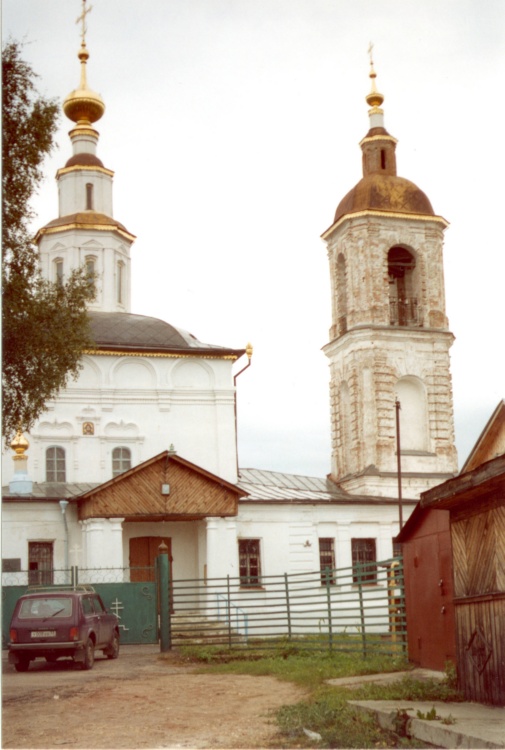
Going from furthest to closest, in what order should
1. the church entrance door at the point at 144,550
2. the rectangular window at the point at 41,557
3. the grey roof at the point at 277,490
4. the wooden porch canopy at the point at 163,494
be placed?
1. the church entrance door at the point at 144,550
2. the grey roof at the point at 277,490
3. the rectangular window at the point at 41,557
4. the wooden porch canopy at the point at 163,494

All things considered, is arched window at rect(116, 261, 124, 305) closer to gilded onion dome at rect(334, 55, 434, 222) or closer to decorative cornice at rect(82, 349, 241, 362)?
decorative cornice at rect(82, 349, 241, 362)

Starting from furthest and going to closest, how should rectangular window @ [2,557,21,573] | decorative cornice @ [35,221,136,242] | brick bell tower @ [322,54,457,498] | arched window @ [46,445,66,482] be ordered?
decorative cornice @ [35,221,136,242] → brick bell tower @ [322,54,457,498] → arched window @ [46,445,66,482] → rectangular window @ [2,557,21,573]

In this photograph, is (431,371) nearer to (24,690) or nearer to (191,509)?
(191,509)

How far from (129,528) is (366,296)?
12.3 metres

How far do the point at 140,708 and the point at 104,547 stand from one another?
1666 cm

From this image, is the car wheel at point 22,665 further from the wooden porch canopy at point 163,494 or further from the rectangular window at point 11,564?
the wooden porch canopy at point 163,494

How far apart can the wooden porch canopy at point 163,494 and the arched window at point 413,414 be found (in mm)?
9759

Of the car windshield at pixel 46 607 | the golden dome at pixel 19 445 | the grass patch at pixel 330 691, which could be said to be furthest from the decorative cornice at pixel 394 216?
the car windshield at pixel 46 607

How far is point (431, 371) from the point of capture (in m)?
37.4

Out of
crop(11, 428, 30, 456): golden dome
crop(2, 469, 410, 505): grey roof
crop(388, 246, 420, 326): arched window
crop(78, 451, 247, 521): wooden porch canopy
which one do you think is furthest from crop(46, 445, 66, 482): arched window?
crop(388, 246, 420, 326): arched window

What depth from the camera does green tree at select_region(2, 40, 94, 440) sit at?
15.2 meters

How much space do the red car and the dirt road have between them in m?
0.29

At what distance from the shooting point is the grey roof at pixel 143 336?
32.1 m

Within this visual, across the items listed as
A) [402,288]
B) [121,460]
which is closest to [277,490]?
[121,460]
